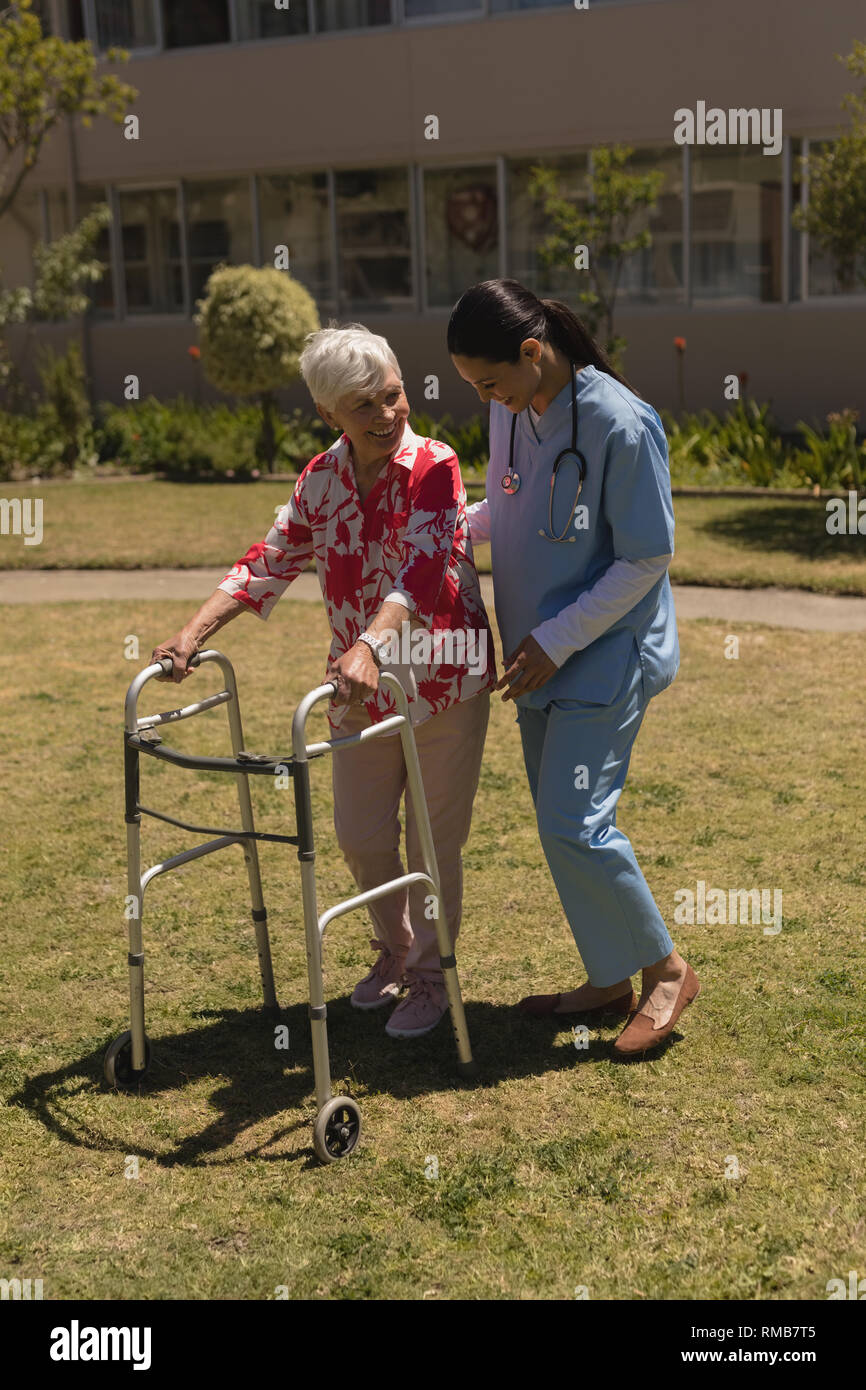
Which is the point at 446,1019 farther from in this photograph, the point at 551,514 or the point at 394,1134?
the point at 551,514

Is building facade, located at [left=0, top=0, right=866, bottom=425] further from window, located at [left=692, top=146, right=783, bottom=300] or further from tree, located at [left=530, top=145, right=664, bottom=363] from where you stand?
tree, located at [left=530, top=145, right=664, bottom=363]

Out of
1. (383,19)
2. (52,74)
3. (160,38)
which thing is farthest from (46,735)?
(160,38)

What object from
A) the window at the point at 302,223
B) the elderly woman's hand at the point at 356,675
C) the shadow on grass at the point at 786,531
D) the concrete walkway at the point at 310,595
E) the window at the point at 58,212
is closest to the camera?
the elderly woman's hand at the point at 356,675

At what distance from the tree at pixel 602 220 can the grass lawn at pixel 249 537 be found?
9.83 ft

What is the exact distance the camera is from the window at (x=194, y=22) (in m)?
18.9

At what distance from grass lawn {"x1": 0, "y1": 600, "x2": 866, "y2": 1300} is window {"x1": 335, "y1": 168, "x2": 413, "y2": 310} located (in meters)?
13.2

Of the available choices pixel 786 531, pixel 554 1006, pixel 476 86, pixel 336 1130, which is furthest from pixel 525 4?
pixel 336 1130

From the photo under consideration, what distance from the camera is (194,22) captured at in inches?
751

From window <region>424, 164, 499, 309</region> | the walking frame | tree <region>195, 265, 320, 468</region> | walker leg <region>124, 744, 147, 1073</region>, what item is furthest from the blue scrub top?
window <region>424, 164, 499, 309</region>

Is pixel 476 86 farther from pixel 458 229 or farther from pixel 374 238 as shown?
pixel 374 238

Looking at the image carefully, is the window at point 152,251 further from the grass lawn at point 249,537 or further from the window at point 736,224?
the window at point 736,224

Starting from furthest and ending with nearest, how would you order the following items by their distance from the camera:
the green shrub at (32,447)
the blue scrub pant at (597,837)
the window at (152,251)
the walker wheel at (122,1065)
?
1. the window at (152,251)
2. the green shrub at (32,447)
3. the walker wheel at (122,1065)
4. the blue scrub pant at (597,837)

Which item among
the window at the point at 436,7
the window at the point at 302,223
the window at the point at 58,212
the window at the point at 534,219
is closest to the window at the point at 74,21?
the window at the point at 58,212

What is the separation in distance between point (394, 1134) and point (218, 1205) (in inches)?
19.5
